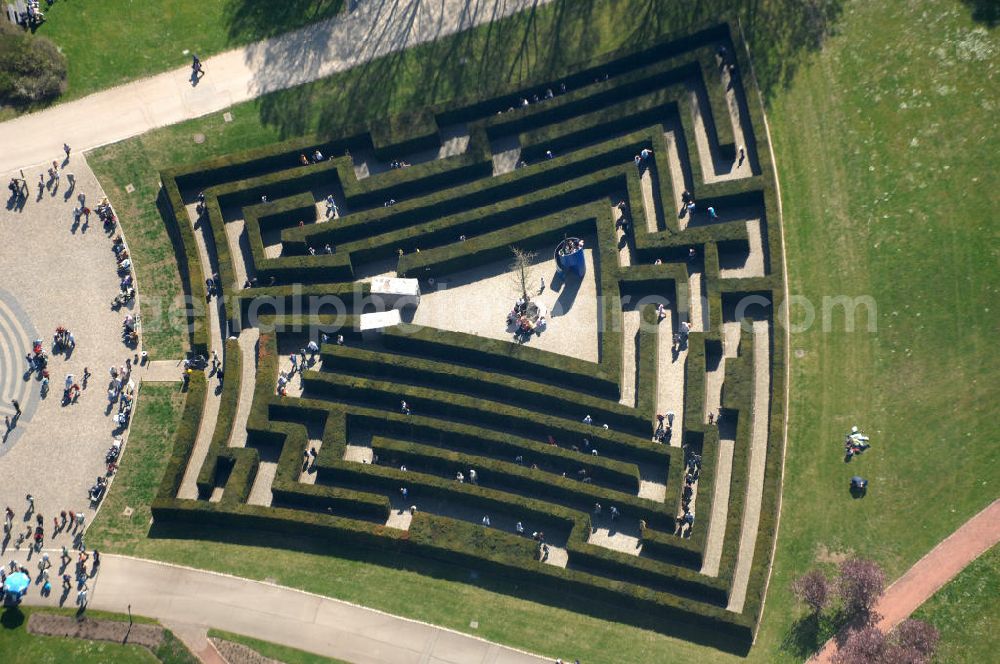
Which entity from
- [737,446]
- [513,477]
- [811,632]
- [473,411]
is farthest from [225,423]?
[811,632]

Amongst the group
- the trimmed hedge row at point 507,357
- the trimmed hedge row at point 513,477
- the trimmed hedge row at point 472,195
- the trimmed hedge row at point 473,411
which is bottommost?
the trimmed hedge row at point 513,477

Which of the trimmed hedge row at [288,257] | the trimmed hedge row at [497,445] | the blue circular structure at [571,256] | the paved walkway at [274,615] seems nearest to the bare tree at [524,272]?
the blue circular structure at [571,256]

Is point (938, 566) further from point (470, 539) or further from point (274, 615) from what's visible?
point (274, 615)

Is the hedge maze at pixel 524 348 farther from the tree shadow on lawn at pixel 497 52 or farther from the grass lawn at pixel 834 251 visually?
the tree shadow on lawn at pixel 497 52

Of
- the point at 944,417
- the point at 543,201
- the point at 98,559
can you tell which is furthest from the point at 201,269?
the point at 944,417

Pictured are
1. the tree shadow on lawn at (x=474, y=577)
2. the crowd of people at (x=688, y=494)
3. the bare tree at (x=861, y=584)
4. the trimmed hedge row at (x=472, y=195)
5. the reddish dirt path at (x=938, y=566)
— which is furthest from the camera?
the trimmed hedge row at (x=472, y=195)
